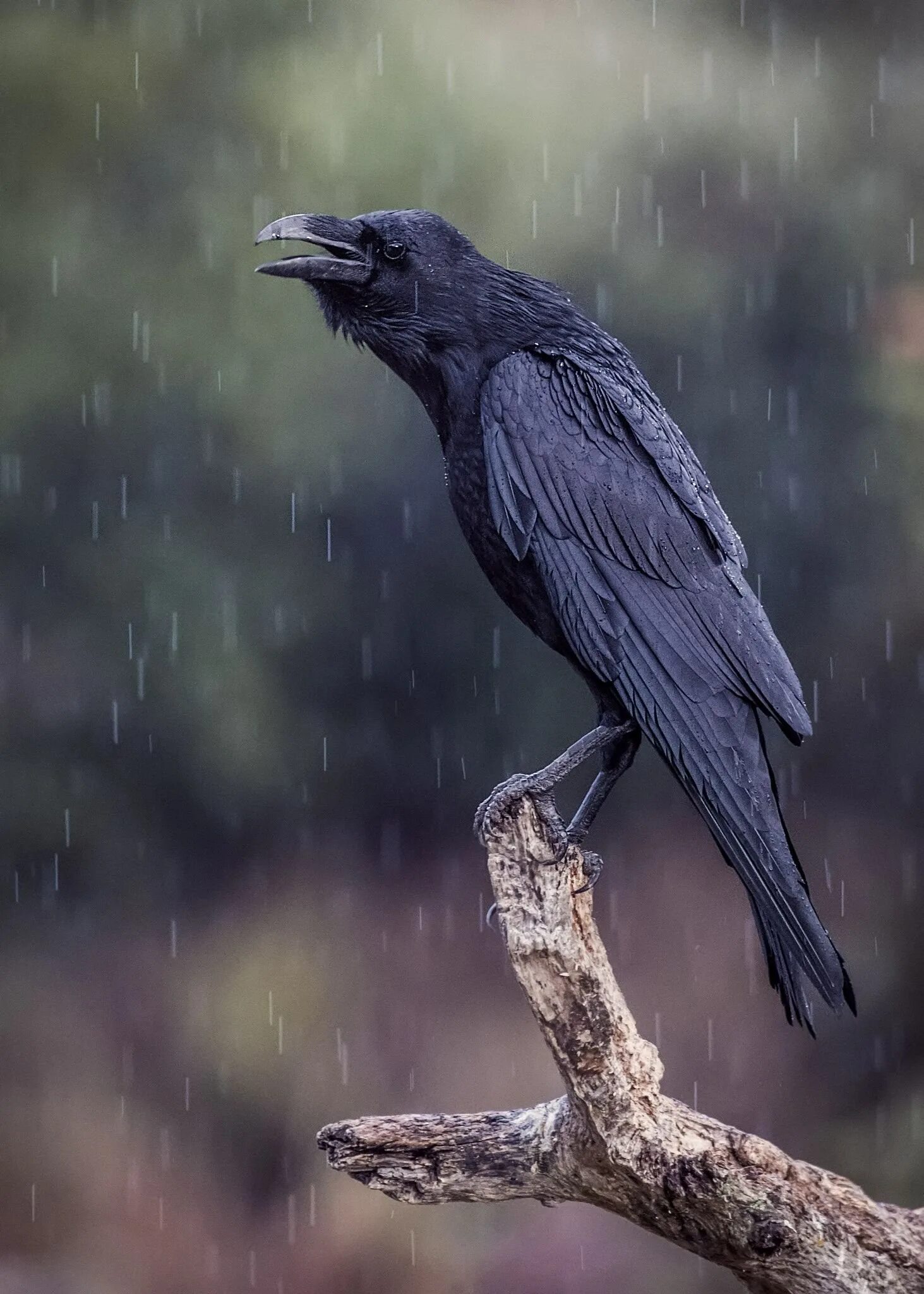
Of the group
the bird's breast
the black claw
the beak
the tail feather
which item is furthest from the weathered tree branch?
the beak

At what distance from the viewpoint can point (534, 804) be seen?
2393 millimetres

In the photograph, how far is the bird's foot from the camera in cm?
238

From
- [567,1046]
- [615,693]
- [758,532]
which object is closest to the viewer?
[567,1046]

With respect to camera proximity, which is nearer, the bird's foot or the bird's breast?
the bird's foot

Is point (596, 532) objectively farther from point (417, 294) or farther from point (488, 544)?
point (417, 294)

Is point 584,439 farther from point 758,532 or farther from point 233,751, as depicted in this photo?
point 233,751

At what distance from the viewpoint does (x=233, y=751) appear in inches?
168

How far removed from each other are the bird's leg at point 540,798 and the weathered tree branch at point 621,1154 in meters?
0.03

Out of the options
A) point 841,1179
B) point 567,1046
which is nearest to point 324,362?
point 567,1046

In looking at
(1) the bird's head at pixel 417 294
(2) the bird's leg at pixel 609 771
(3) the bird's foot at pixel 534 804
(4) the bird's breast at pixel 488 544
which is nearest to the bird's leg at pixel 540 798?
(3) the bird's foot at pixel 534 804

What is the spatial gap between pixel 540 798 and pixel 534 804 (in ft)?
0.08

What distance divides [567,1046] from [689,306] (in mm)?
2604

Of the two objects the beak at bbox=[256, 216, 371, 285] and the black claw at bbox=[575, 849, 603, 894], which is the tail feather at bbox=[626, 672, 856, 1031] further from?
the beak at bbox=[256, 216, 371, 285]

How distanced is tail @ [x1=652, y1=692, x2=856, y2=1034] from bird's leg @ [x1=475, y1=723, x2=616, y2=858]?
0.19 meters
